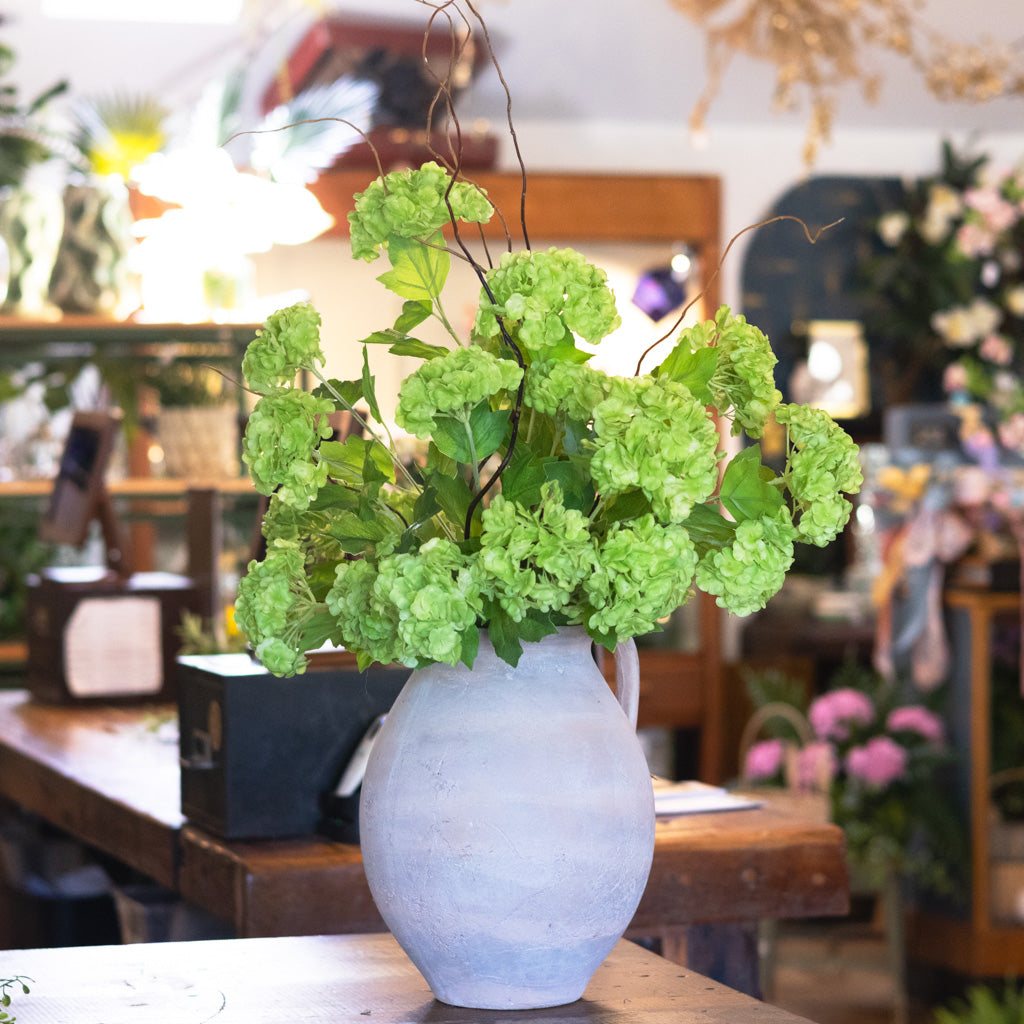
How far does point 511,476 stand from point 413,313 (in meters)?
0.14

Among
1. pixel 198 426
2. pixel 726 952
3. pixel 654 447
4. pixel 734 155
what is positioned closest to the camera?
pixel 654 447

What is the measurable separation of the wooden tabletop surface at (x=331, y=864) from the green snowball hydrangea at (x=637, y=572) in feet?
2.41

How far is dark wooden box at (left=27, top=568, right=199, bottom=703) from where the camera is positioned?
2.85 m

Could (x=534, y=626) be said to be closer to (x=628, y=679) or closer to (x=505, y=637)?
(x=505, y=637)

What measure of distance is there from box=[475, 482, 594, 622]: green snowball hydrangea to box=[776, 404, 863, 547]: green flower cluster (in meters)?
0.15

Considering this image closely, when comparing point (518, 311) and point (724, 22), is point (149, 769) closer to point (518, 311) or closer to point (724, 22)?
point (518, 311)

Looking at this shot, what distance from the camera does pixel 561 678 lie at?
1012 mm

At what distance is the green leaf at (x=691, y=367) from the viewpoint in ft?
3.24

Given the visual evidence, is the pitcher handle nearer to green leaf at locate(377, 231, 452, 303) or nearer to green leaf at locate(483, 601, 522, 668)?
green leaf at locate(483, 601, 522, 668)

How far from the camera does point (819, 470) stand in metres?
0.98

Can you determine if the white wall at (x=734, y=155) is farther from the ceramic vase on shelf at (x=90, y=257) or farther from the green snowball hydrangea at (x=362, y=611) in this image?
the green snowball hydrangea at (x=362, y=611)

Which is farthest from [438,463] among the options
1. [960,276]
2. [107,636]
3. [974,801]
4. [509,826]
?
[960,276]

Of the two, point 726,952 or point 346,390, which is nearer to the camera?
point 346,390

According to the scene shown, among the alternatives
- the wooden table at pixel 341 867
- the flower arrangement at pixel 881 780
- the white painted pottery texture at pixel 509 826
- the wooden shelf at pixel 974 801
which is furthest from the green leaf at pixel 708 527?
the wooden shelf at pixel 974 801
